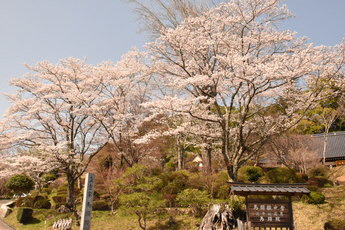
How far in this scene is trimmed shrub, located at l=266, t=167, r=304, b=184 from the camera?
15500 millimetres

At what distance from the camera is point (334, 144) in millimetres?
27484

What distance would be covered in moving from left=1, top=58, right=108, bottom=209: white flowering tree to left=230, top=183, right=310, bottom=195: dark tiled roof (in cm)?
1172

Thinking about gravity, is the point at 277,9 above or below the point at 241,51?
above

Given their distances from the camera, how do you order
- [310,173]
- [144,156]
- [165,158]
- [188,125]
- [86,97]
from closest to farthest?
[188,125]
[86,97]
[310,173]
[144,156]
[165,158]

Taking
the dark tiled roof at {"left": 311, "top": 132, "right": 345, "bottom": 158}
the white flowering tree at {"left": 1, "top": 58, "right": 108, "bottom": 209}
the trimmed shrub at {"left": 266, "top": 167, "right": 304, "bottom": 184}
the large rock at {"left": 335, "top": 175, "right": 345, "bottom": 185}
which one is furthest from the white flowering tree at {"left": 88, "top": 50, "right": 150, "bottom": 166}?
the dark tiled roof at {"left": 311, "top": 132, "right": 345, "bottom": 158}

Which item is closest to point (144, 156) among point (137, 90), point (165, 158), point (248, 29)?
point (137, 90)

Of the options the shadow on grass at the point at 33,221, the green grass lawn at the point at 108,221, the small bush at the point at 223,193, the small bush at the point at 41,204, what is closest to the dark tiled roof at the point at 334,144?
the small bush at the point at 223,193

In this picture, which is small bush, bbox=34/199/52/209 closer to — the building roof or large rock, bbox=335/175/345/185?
the building roof

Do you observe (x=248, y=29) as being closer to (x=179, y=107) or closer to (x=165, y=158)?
(x=179, y=107)

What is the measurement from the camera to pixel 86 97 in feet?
57.8

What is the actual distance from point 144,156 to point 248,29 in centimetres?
1222

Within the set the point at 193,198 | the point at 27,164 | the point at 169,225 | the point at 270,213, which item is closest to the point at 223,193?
the point at 193,198

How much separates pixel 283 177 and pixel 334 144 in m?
15.7

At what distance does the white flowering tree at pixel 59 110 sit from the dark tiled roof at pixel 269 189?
11.7 m
